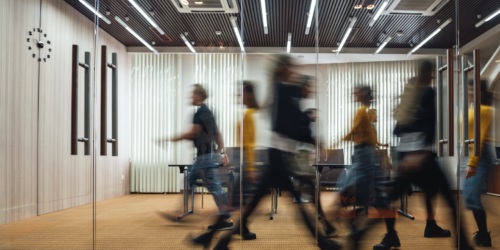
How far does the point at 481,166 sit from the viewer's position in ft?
13.7

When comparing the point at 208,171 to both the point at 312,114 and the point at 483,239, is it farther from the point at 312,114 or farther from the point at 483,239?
the point at 483,239

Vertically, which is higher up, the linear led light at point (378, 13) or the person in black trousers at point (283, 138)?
the linear led light at point (378, 13)

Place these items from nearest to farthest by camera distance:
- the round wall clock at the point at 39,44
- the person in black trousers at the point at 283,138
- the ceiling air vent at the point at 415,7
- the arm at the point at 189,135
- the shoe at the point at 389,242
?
1. the person in black trousers at the point at 283,138
2. the arm at the point at 189,135
3. the shoe at the point at 389,242
4. the ceiling air vent at the point at 415,7
5. the round wall clock at the point at 39,44

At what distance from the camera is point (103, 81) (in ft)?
12.7

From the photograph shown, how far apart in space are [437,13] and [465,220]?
76.2 inches

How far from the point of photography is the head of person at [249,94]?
409 cm

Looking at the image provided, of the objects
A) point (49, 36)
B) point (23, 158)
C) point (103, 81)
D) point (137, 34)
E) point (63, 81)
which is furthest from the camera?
point (49, 36)

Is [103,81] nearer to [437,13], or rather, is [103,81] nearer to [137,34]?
[137,34]

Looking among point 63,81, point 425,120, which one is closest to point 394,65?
point 425,120

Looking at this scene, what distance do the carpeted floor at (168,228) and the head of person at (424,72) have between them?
39.9 inches

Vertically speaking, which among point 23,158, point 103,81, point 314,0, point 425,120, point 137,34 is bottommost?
point 23,158

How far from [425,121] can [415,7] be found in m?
1.18

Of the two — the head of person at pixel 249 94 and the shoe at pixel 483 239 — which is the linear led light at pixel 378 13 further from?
the shoe at pixel 483 239

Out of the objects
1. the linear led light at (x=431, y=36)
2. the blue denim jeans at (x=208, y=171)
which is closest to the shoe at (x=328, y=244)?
the blue denim jeans at (x=208, y=171)
